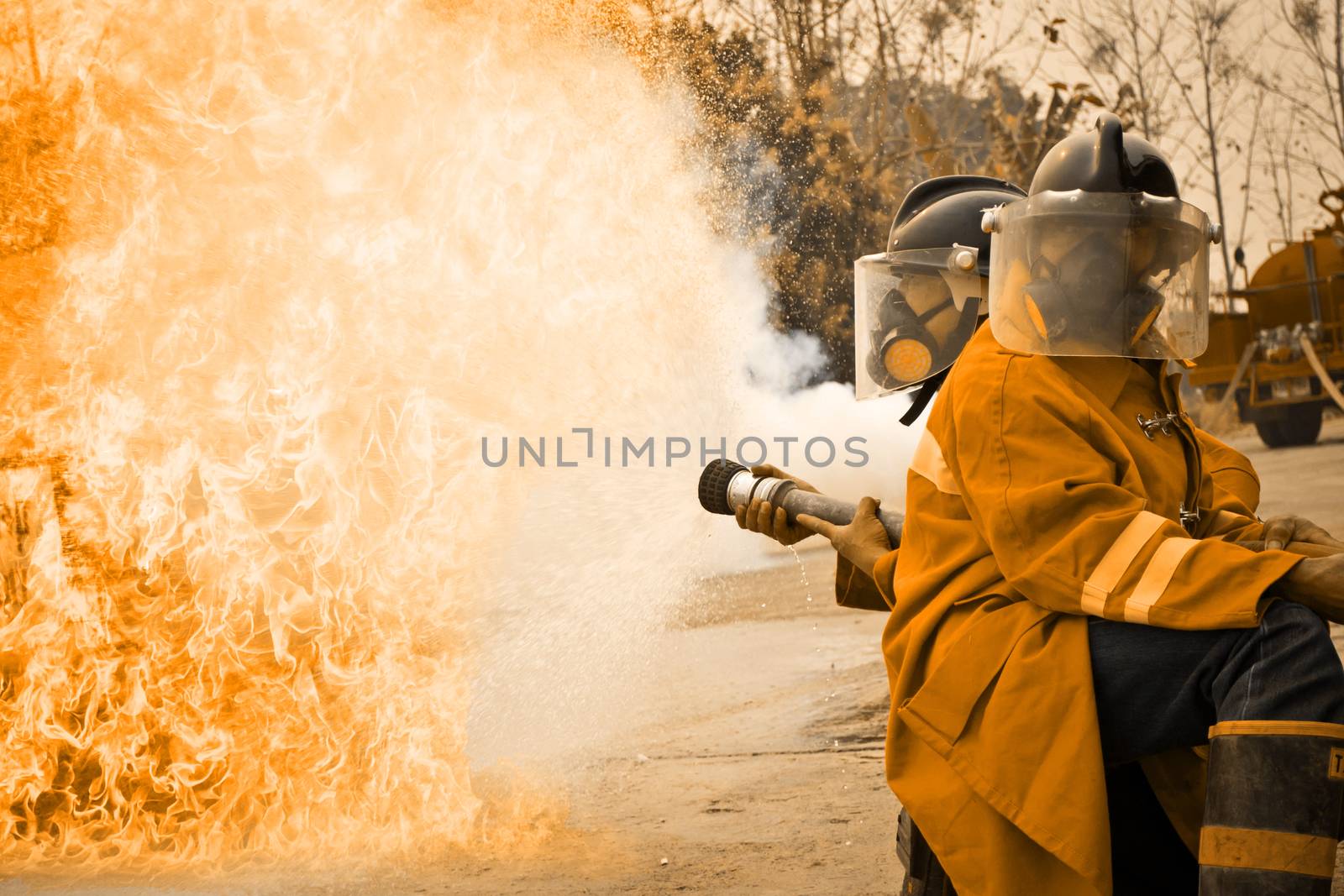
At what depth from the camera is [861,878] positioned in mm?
3666

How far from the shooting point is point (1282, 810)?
1786 mm

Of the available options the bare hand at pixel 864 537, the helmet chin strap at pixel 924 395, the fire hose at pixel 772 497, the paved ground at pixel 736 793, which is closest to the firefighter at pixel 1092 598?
the bare hand at pixel 864 537

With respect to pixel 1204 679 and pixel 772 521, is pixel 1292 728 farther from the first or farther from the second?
pixel 772 521

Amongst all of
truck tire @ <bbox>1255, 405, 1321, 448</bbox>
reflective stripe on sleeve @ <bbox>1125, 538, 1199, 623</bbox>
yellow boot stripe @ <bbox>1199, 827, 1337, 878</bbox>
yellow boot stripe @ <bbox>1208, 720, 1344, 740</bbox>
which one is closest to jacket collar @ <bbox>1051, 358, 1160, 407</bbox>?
reflective stripe on sleeve @ <bbox>1125, 538, 1199, 623</bbox>

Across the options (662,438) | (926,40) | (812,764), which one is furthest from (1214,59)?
(812,764)

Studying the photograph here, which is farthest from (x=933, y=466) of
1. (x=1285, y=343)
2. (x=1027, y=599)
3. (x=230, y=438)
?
(x=1285, y=343)

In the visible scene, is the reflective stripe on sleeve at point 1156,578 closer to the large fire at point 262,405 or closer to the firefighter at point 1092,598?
the firefighter at point 1092,598

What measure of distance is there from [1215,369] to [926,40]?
6322 mm

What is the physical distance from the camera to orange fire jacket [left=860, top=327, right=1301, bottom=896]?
6.21ft

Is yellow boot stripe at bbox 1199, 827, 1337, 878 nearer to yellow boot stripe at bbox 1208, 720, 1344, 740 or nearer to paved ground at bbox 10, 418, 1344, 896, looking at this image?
yellow boot stripe at bbox 1208, 720, 1344, 740

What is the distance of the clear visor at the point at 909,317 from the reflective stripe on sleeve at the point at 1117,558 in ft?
3.37

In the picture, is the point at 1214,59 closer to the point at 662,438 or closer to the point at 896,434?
the point at 896,434

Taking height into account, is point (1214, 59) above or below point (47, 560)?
above

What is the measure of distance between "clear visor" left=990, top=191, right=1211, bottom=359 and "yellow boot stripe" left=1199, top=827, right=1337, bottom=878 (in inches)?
33.1
